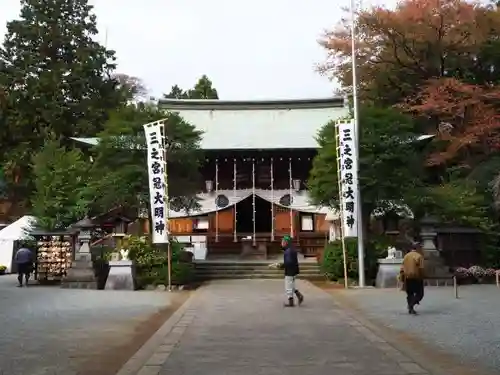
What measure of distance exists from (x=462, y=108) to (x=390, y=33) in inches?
196

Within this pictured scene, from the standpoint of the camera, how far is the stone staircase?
993 inches

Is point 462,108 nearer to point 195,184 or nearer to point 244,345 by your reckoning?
point 195,184

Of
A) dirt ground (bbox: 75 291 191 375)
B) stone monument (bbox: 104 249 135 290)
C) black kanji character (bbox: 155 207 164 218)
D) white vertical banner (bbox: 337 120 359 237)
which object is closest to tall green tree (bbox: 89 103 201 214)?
black kanji character (bbox: 155 207 164 218)

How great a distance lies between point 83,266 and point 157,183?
12.8 feet

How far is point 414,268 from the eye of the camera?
12.8 m

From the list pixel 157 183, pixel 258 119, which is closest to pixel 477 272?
pixel 157 183

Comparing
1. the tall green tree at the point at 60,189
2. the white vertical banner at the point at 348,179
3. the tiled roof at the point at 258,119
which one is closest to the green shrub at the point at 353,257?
the white vertical banner at the point at 348,179

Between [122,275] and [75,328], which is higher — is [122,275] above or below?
above

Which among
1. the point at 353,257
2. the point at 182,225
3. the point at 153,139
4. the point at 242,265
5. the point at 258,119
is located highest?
the point at 258,119

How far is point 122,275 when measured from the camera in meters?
20.2

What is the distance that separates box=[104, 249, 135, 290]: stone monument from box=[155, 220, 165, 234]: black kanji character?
140 cm

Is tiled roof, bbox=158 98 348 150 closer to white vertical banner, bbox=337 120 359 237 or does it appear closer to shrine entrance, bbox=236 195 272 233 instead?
shrine entrance, bbox=236 195 272 233

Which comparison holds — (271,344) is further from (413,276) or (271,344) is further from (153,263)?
(153,263)

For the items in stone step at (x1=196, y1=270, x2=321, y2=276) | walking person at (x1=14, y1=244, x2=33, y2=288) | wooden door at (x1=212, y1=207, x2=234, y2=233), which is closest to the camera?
walking person at (x1=14, y1=244, x2=33, y2=288)
